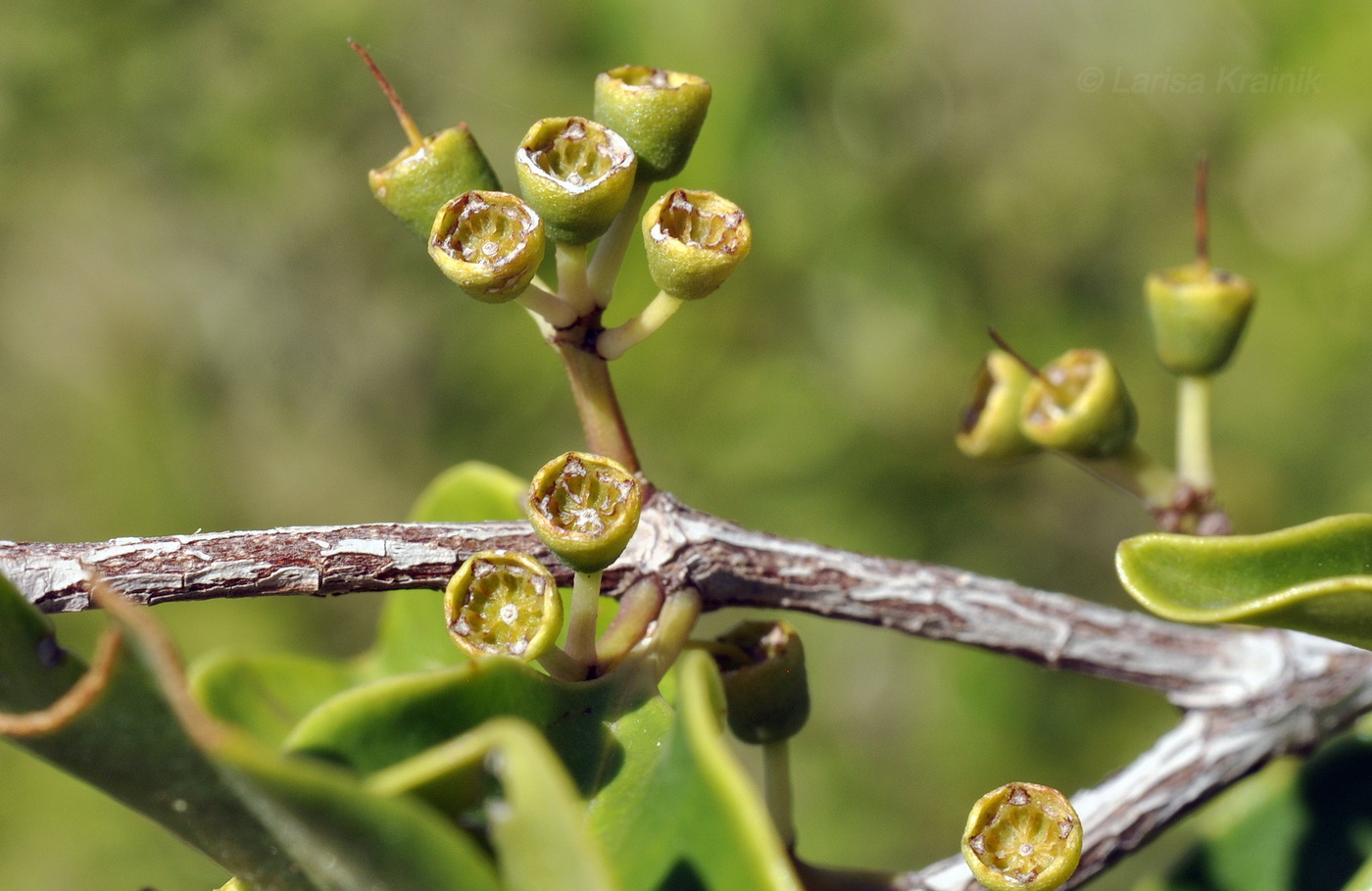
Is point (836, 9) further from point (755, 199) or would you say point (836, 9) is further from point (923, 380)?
point (923, 380)

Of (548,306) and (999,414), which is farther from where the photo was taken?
(999,414)

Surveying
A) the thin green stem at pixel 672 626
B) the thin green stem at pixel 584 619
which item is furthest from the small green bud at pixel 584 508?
the thin green stem at pixel 672 626

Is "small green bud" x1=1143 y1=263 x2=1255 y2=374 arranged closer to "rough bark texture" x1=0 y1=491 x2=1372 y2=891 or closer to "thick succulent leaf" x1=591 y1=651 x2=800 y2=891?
"rough bark texture" x1=0 y1=491 x2=1372 y2=891

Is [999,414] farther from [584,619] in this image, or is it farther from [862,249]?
[862,249]

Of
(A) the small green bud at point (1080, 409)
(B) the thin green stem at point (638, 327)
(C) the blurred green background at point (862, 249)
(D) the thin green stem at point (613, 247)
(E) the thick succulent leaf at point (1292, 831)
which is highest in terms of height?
(C) the blurred green background at point (862, 249)

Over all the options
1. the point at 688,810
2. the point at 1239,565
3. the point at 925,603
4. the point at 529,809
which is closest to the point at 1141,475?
the point at 925,603

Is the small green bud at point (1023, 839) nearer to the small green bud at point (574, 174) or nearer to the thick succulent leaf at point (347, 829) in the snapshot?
the thick succulent leaf at point (347, 829)

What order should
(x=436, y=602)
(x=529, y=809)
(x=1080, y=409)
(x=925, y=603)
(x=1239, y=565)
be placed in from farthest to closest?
(x=436, y=602), (x=1080, y=409), (x=925, y=603), (x=1239, y=565), (x=529, y=809)
